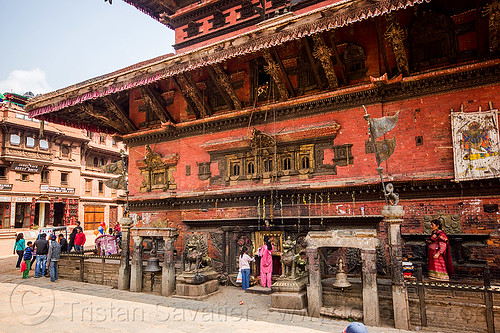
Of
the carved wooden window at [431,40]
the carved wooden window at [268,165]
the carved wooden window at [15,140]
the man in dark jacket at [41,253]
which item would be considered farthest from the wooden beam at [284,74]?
the carved wooden window at [15,140]

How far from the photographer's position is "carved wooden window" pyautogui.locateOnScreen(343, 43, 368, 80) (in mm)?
10953

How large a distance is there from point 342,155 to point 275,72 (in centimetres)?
377

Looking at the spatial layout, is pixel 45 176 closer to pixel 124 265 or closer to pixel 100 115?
pixel 100 115

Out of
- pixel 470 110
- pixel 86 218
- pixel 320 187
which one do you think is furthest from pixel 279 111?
pixel 86 218

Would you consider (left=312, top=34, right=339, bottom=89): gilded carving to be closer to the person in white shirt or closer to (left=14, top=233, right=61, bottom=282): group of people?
the person in white shirt

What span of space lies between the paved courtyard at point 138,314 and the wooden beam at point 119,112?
810cm

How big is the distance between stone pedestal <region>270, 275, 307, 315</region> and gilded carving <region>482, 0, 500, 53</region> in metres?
8.28

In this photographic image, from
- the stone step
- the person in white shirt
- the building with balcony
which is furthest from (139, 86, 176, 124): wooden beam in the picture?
the building with balcony

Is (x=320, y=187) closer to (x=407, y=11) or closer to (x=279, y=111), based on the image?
(x=279, y=111)

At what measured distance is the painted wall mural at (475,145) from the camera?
892 cm

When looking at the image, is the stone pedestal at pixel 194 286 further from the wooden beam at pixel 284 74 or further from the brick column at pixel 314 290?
the wooden beam at pixel 284 74

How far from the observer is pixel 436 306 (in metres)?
6.82

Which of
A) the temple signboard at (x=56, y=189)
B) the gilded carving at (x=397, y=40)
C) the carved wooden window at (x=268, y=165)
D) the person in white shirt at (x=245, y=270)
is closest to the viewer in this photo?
the gilded carving at (x=397, y=40)

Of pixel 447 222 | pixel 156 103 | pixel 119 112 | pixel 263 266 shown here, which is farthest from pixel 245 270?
pixel 119 112
